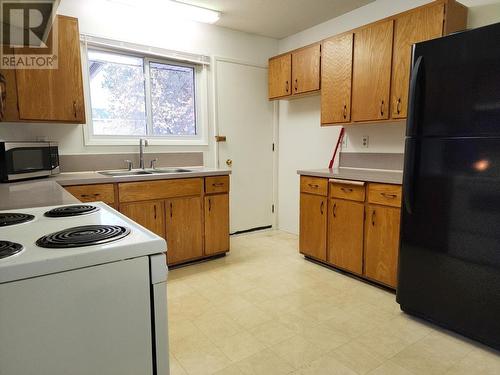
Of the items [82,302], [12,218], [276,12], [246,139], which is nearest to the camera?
[82,302]

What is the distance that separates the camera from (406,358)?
1707 millimetres

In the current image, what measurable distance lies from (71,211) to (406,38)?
2.54 metres

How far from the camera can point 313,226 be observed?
9.96 ft

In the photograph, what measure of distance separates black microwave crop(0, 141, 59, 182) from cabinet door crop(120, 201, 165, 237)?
0.64 m

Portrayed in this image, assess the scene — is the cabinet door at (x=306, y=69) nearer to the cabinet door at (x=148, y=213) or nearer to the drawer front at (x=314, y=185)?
the drawer front at (x=314, y=185)

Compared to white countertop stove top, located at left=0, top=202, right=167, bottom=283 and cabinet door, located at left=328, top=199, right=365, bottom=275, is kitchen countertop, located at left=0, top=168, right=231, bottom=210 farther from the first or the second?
cabinet door, located at left=328, top=199, right=365, bottom=275

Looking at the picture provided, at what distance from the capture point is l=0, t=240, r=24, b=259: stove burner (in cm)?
71

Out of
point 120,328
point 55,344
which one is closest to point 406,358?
point 120,328

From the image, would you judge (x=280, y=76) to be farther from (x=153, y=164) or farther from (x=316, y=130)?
(x=153, y=164)

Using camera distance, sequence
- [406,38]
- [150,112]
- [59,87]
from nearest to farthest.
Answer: [406,38] < [59,87] < [150,112]

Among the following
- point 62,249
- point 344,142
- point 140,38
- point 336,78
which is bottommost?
point 62,249

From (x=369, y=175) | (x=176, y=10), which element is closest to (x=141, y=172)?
(x=176, y=10)

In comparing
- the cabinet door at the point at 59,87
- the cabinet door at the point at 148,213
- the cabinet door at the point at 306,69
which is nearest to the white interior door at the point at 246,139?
the cabinet door at the point at 306,69

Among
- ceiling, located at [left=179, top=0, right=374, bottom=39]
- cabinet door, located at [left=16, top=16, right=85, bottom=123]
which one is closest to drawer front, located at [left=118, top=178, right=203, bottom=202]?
cabinet door, located at [left=16, top=16, right=85, bottom=123]
